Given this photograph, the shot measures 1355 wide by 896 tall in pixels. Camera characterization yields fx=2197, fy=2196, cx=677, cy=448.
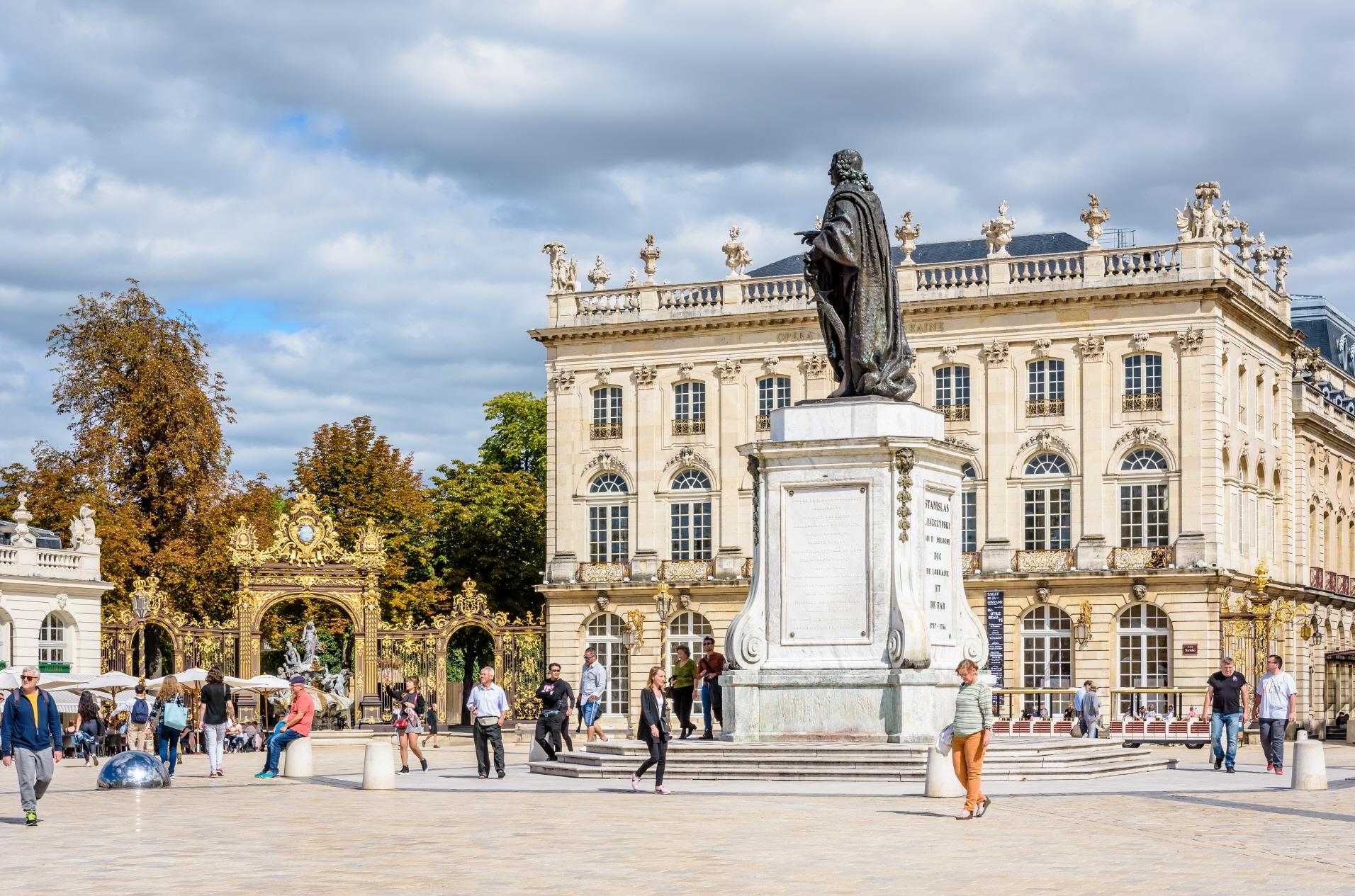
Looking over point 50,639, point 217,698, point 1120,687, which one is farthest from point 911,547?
point 1120,687

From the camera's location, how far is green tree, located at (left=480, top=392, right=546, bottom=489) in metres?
73.2

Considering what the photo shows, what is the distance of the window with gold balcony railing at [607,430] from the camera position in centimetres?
6272

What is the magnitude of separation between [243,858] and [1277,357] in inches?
2029

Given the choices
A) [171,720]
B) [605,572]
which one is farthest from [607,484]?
[171,720]

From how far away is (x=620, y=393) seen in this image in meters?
62.8

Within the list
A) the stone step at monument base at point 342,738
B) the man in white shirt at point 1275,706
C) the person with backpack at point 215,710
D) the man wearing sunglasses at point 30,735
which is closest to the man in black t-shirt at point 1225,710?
the man in white shirt at point 1275,706

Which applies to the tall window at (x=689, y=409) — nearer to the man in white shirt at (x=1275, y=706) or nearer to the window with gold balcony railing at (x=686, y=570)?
the window with gold balcony railing at (x=686, y=570)

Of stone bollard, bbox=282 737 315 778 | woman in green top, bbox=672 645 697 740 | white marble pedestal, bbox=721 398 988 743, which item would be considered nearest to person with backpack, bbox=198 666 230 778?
stone bollard, bbox=282 737 315 778

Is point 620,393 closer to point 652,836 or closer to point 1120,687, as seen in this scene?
point 1120,687

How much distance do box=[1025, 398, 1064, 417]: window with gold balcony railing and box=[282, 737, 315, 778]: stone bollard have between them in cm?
3371

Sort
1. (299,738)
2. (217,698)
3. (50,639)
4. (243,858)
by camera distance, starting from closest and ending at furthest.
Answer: (243,858) < (299,738) < (217,698) < (50,639)

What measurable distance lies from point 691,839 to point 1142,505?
4178cm

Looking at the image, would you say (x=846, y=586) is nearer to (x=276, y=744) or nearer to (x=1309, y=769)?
(x=1309, y=769)

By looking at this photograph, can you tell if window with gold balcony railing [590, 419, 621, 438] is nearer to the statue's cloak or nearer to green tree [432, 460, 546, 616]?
green tree [432, 460, 546, 616]
